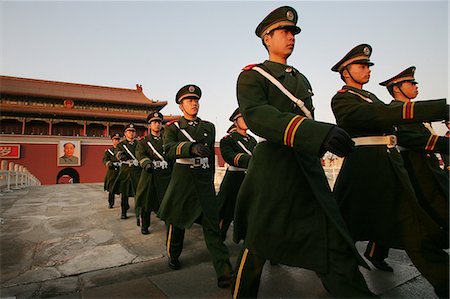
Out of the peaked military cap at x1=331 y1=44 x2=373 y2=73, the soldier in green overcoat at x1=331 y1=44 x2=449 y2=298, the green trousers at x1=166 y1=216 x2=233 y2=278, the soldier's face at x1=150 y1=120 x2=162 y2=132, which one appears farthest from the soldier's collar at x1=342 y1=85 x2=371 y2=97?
the soldier's face at x1=150 y1=120 x2=162 y2=132

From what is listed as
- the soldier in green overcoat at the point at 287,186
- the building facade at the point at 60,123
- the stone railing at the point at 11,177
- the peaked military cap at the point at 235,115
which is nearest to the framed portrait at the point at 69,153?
the building facade at the point at 60,123

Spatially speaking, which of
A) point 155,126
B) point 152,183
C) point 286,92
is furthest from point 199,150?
point 155,126

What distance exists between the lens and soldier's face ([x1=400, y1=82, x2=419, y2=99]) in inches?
125

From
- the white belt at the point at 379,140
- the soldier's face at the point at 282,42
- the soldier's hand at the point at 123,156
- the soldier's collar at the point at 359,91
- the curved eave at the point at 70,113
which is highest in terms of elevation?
the curved eave at the point at 70,113

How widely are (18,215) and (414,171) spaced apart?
6862 millimetres

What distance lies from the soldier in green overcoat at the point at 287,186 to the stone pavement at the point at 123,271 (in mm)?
810

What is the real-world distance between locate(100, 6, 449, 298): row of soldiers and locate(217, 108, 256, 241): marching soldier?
74 centimetres

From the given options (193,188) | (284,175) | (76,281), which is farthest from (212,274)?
(284,175)

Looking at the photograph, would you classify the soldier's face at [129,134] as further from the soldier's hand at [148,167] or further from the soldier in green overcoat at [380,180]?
the soldier in green overcoat at [380,180]

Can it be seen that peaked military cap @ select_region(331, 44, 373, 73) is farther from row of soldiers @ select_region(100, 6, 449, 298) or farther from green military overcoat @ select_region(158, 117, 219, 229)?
green military overcoat @ select_region(158, 117, 219, 229)

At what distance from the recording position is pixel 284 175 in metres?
1.63

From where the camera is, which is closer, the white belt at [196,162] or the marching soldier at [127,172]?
the white belt at [196,162]

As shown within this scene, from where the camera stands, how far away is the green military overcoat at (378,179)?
6.48ft

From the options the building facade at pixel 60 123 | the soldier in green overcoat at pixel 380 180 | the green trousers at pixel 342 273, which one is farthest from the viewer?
the building facade at pixel 60 123
